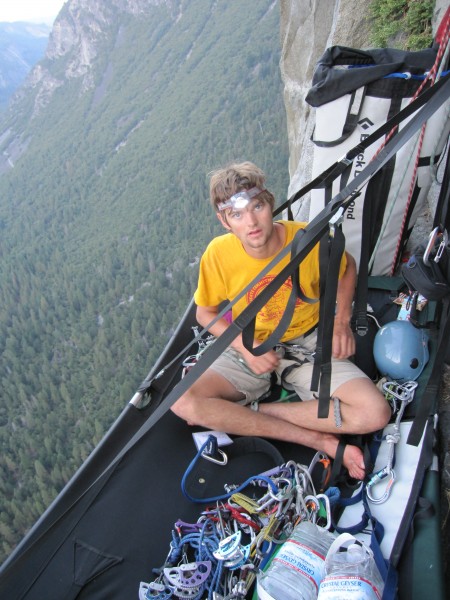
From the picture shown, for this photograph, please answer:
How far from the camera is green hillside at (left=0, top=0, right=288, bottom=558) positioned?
184ft

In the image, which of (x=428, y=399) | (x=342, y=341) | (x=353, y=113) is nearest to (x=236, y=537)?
(x=428, y=399)

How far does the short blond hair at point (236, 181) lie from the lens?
7.96 feet

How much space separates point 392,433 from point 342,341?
0.54 meters

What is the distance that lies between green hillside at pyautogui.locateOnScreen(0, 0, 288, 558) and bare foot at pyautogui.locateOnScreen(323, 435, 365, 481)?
44.0 metres

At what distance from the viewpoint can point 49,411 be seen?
2253 inches

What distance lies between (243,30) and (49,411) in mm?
103065

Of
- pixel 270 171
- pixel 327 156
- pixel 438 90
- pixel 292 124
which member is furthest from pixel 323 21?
pixel 270 171

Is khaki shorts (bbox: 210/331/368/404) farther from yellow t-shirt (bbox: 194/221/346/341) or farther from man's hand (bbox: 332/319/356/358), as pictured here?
man's hand (bbox: 332/319/356/358)

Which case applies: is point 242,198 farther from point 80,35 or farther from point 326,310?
point 80,35

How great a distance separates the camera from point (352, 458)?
225 cm

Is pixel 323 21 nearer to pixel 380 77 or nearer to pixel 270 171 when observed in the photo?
pixel 380 77

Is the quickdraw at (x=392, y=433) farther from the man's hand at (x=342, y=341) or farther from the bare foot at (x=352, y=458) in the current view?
the man's hand at (x=342, y=341)

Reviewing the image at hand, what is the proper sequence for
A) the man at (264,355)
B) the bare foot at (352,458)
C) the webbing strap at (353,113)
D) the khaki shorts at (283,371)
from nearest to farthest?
the bare foot at (352,458)
the man at (264,355)
the khaki shorts at (283,371)
the webbing strap at (353,113)

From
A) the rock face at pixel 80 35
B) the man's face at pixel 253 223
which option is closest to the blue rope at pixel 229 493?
the man's face at pixel 253 223
